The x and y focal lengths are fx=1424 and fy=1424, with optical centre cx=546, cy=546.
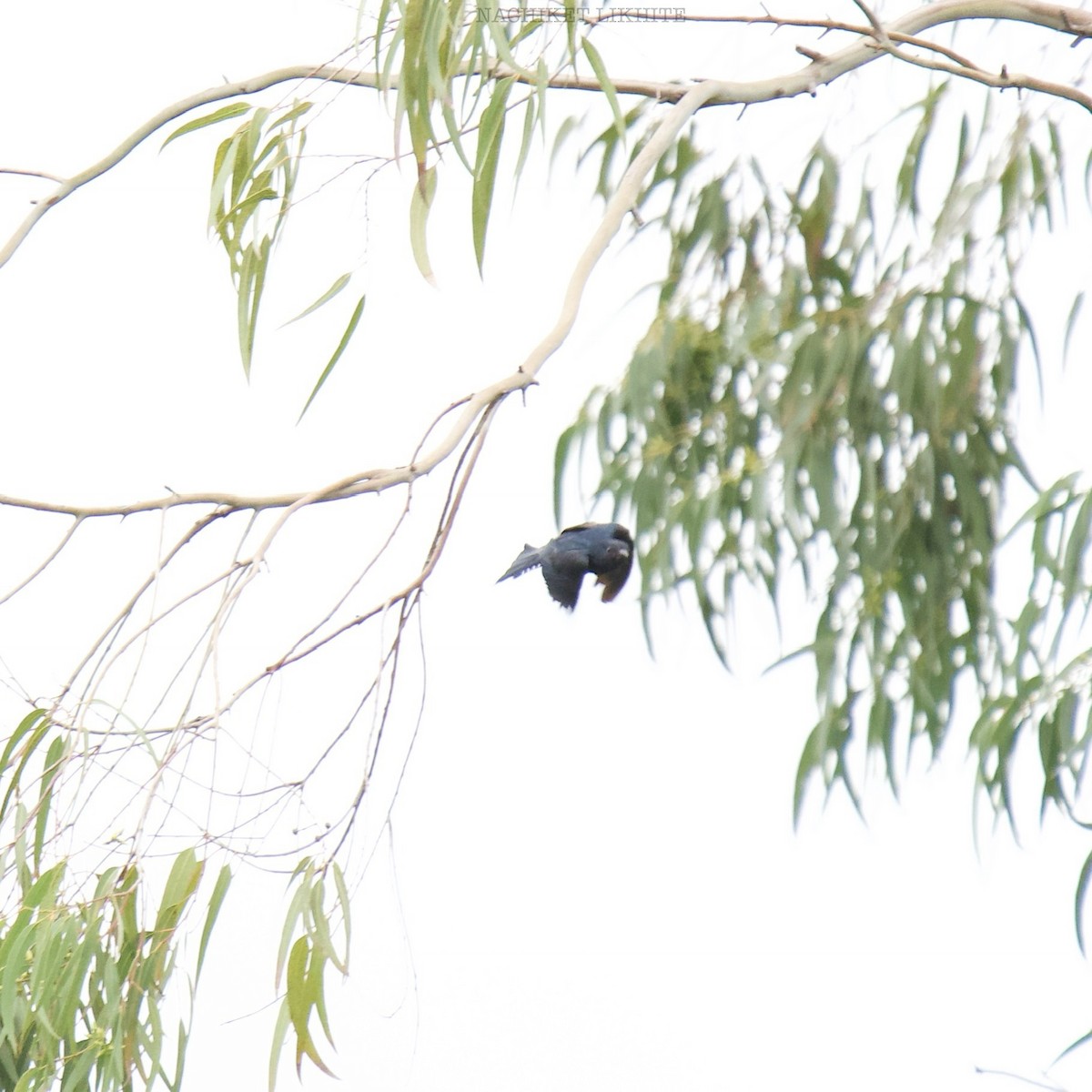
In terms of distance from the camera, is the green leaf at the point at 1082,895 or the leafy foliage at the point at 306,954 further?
the green leaf at the point at 1082,895

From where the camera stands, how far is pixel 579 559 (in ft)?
3.43

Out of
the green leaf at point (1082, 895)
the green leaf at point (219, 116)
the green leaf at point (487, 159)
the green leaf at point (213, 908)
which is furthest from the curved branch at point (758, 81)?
the green leaf at point (1082, 895)

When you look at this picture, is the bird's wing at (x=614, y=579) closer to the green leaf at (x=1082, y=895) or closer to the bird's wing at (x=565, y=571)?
the bird's wing at (x=565, y=571)

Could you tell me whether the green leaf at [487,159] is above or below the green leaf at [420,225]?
above

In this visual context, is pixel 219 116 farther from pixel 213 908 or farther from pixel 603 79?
pixel 213 908

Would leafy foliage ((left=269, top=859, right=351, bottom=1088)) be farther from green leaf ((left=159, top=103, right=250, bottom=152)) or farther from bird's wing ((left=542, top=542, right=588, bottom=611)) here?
green leaf ((left=159, top=103, right=250, bottom=152))

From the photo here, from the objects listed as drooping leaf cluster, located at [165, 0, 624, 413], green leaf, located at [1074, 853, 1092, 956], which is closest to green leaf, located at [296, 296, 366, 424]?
drooping leaf cluster, located at [165, 0, 624, 413]

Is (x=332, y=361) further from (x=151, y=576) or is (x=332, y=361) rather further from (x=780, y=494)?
(x=780, y=494)

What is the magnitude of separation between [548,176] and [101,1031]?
104cm

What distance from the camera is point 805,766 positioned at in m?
1.53

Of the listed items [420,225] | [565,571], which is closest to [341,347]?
[420,225]

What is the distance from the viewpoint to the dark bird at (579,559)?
1046mm

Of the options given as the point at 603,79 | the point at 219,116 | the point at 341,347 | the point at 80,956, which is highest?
the point at 219,116

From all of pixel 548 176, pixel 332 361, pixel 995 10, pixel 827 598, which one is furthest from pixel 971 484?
pixel 332 361
